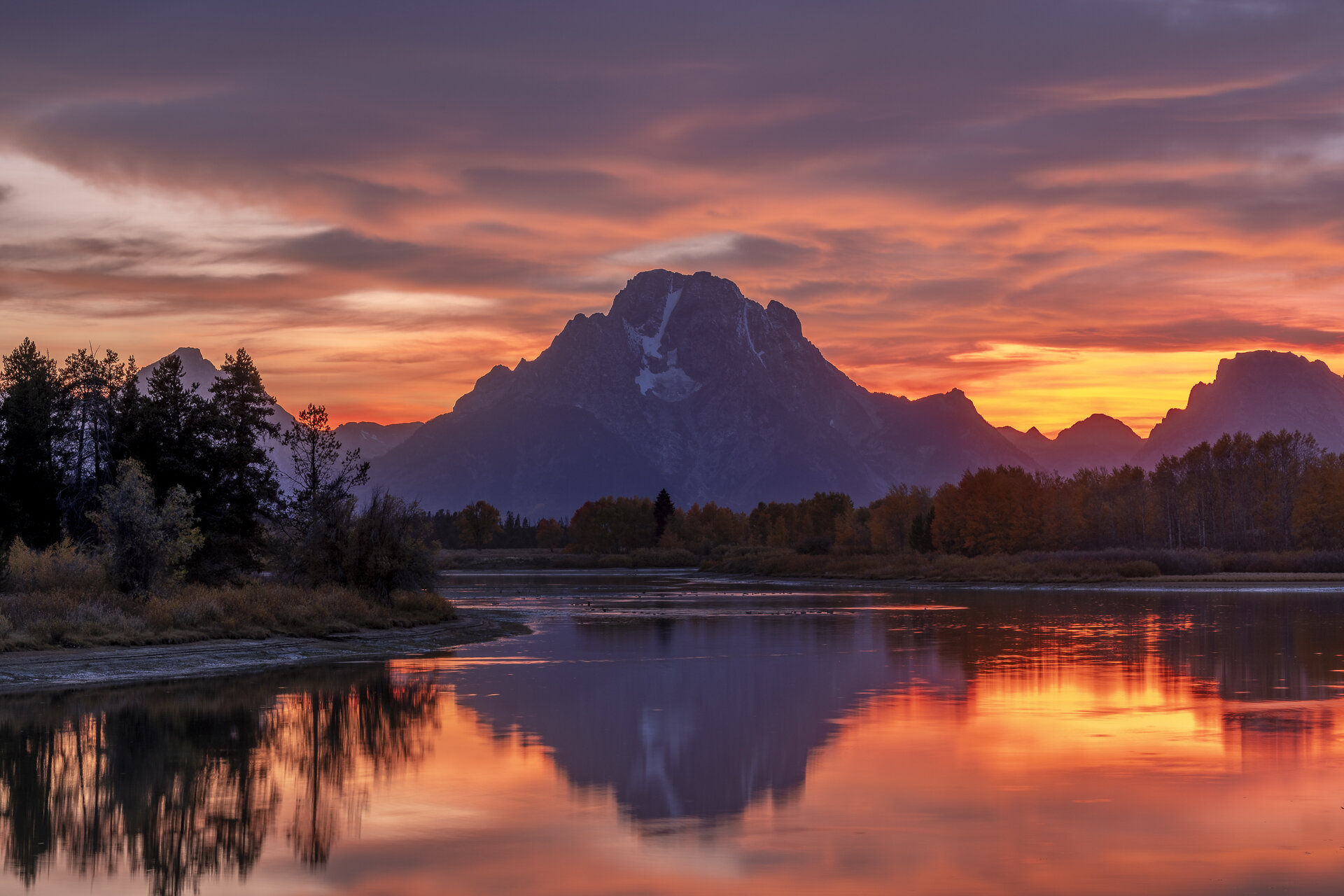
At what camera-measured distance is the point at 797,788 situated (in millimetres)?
15922

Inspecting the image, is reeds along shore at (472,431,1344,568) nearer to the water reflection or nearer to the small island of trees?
the small island of trees

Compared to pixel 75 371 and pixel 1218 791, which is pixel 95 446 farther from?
pixel 1218 791

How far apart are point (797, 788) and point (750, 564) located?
13379 cm

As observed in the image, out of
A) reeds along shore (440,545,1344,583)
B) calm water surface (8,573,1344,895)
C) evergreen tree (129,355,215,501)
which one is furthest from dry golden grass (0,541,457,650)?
reeds along shore (440,545,1344,583)

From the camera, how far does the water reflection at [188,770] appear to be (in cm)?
1287

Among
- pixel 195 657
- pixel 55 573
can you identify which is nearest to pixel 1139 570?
pixel 55 573

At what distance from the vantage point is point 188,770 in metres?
17.5

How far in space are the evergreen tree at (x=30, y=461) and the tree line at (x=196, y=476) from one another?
0.05 m

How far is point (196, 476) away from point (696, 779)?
40522 millimetres

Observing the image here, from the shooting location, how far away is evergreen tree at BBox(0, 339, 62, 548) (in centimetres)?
5088

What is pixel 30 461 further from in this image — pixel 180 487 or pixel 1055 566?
pixel 1055 566

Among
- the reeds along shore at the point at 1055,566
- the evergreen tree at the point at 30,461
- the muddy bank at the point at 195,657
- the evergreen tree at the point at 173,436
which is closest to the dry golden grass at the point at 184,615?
the muddy bank at the point at 195,657

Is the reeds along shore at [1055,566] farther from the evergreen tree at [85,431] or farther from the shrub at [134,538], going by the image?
the shrub at [134,538]

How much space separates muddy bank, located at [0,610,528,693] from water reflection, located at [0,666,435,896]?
6.38 feet
